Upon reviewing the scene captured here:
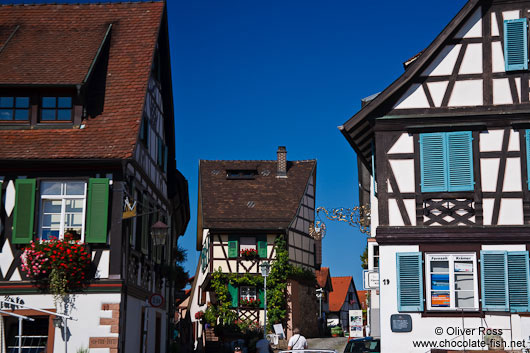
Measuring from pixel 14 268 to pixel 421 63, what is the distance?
11082mm

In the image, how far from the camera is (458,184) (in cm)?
1914

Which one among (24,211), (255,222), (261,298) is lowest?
(261,298)

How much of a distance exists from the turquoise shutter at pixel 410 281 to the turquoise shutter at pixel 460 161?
1.96m

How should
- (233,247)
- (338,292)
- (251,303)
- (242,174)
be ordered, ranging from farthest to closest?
(338,292)
(242,174)
(233,247)
(251,303)

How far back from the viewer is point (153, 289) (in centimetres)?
2503

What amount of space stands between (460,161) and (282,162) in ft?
88.5

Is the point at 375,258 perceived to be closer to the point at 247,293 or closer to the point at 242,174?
the point at 247,293

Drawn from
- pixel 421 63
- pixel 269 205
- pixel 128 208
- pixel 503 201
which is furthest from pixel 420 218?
pixel 269 205

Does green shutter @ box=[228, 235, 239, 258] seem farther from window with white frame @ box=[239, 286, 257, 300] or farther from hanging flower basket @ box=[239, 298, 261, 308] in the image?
hanging flower basket @ box=[239, 298, 261, 308]

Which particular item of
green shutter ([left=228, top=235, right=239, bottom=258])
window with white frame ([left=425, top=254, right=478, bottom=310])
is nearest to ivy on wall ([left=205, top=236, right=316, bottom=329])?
green shutter ([left=228, top=235, right=239, bottom=258])

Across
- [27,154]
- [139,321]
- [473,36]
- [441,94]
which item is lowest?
[139,321]

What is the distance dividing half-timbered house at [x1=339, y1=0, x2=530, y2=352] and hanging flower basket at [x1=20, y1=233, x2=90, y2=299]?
23.6 ft

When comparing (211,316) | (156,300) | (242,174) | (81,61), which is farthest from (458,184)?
(242,174)

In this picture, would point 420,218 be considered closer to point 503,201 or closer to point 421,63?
point 503,201
